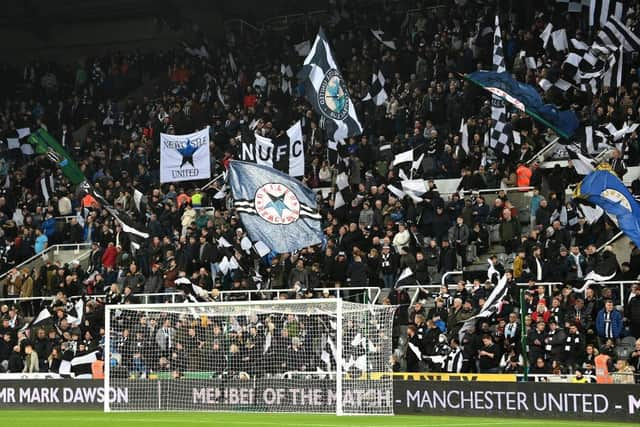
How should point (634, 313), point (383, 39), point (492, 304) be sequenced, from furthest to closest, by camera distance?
point (383, 39) < point (492, 304) < point (634, 313)

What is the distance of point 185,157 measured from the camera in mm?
34406

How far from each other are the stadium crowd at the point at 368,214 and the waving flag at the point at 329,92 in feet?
9.02

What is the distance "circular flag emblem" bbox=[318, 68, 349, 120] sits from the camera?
27.7 m

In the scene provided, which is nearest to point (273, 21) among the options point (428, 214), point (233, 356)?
point (428, 214)

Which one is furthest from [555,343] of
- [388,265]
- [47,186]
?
[47,186]

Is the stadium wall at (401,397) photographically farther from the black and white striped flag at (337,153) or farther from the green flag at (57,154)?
the green flag at (57,154)

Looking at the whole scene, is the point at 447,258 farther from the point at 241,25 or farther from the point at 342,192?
the point at 241,25

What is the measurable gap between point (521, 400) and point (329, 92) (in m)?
8.33

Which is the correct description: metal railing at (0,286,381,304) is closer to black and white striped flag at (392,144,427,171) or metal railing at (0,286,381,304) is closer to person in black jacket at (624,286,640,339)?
black and white striped flag at (392,144,427,171)

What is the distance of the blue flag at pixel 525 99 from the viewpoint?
2600cm

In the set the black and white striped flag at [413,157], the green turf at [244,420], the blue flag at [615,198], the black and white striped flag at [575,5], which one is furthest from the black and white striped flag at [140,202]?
the blue flag at [615,198]

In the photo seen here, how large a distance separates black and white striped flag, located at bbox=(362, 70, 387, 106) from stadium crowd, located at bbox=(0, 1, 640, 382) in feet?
1.14

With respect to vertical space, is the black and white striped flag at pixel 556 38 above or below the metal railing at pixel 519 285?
above

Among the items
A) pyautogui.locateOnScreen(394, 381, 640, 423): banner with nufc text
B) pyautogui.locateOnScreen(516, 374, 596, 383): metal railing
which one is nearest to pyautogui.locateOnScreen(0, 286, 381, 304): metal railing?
pyautogui.locateOnScreen(394, 381, 640, 423): banner with nufc text
